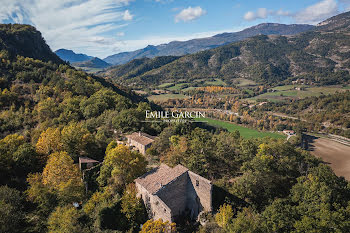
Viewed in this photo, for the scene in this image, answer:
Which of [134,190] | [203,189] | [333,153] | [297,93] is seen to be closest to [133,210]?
[134,190]

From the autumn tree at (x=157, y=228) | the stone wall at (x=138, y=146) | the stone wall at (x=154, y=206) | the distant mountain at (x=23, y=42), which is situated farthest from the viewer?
the distant mountain at (x=23, y=42)

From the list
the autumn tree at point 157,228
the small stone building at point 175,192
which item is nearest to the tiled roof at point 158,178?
the small stone building at point 175,192

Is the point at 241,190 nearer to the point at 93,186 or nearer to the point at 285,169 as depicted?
the point at 285,169

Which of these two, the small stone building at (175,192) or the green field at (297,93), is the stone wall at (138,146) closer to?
the small stone building at (175,192)

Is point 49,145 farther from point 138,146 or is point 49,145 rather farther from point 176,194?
point 176,194

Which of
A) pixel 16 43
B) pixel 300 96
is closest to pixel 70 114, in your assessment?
pixel 16 43

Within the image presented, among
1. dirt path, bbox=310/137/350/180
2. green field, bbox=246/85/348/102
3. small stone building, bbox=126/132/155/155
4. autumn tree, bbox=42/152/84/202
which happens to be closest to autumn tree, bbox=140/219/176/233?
autumn tree, bbox=42/152/84/202
